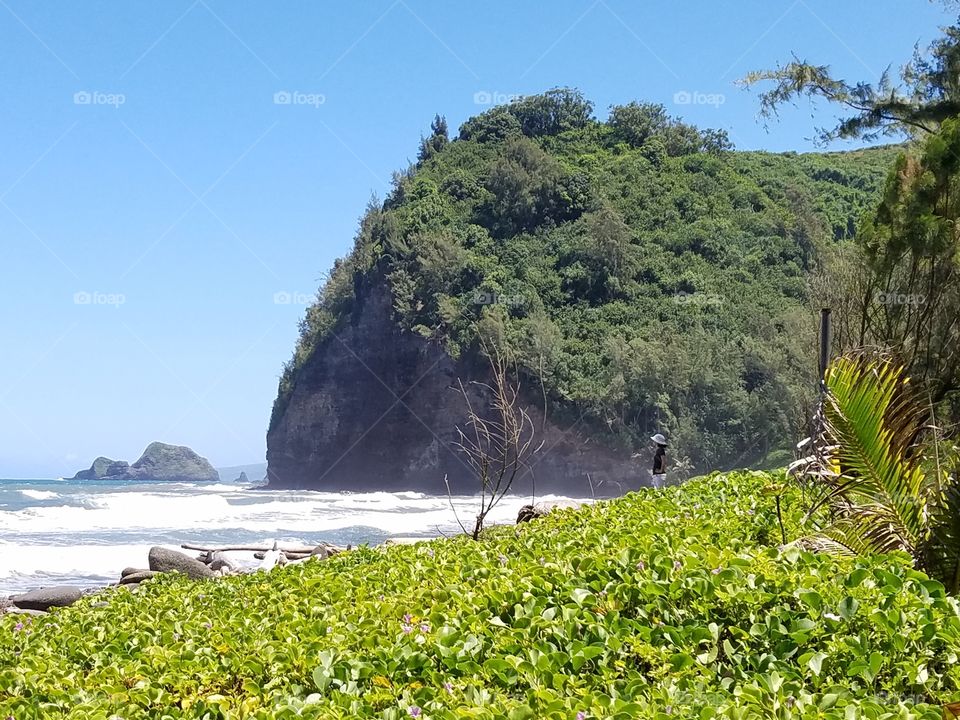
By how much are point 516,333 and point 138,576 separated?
1679 inches

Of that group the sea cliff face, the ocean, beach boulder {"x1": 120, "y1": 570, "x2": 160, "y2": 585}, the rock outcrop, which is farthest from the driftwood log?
the rock outcrop

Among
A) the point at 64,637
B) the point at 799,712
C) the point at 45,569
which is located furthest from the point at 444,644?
the point at 45,569

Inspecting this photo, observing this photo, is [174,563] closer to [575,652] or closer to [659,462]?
[659,462]

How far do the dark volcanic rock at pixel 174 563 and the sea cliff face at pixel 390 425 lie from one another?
38.6 meters

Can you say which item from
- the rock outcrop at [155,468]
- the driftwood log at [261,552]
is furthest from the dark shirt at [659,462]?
the rock outcrop at [155,468]

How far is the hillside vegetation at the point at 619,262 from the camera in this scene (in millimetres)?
50688

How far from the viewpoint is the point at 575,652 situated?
11.7 ft

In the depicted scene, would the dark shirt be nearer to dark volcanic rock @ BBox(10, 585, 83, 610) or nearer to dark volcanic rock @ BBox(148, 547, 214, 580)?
dark volcanic rock @ BBox(148, 547, 214, 580)

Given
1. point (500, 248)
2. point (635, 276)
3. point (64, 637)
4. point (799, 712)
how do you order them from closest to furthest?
point (799, 712) < point (64, 637) < point (635, 276) < point (500, 248)

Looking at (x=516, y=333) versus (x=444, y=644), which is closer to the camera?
(x=444, y=644)

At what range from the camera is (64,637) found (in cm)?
660

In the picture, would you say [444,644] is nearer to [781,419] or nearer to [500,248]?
[781,419]

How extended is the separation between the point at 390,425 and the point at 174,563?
48410 millimetres

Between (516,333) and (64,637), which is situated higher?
(516,333)
